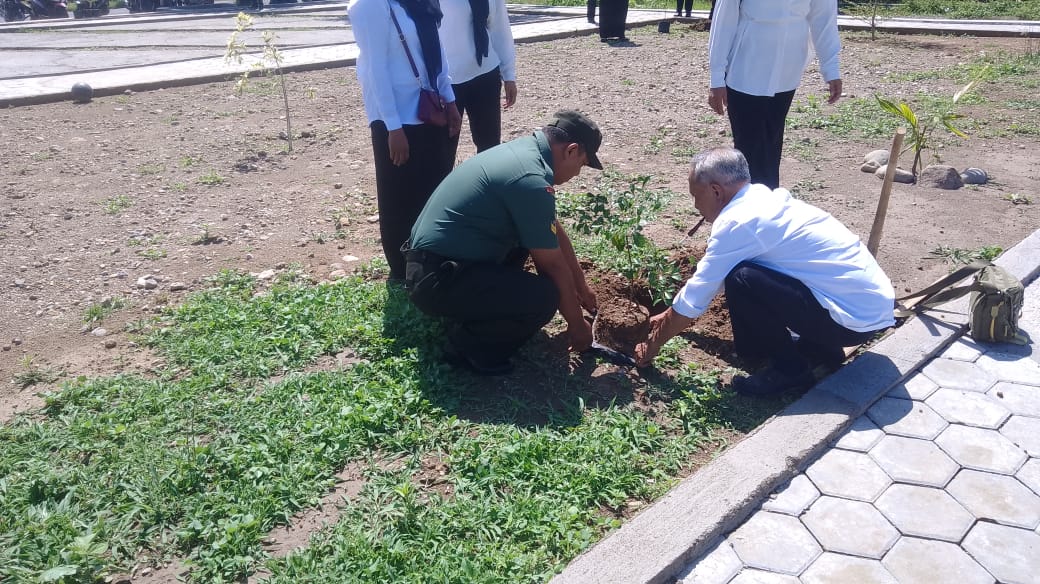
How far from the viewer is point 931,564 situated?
8.45ft

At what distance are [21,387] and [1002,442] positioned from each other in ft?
13.9

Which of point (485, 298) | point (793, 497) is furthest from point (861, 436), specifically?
point (485, 298)

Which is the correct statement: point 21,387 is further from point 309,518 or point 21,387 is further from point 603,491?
point 603,491

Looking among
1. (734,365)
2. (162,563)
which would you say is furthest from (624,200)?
(162,563)

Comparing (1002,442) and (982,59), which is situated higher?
(982,59)

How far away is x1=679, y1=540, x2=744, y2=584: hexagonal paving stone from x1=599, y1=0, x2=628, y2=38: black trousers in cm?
1259

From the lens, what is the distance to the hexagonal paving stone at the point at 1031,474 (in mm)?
2918

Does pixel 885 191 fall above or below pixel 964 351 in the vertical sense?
above

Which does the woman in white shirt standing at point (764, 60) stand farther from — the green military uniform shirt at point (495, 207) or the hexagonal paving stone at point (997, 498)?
the hexagonal paving stone at point (997, 498)

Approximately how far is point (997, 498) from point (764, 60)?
258 cm

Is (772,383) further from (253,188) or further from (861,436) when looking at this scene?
(253,188)

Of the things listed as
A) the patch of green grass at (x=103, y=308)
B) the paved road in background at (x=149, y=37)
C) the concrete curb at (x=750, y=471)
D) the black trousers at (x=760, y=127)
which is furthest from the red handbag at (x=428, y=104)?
the paved road in background at (x=149, y=37)

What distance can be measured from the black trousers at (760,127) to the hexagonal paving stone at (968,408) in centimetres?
165

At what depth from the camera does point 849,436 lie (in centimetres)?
324
